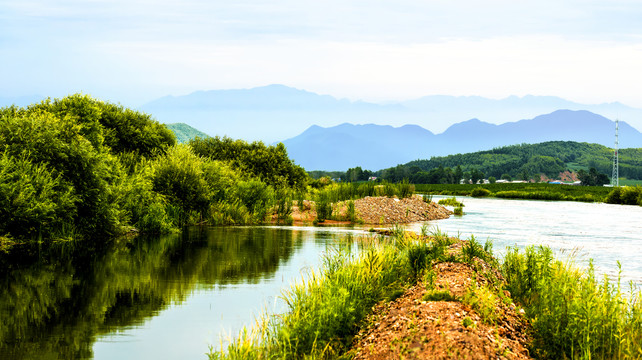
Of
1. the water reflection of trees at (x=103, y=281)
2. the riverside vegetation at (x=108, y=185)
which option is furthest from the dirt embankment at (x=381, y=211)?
the water reflection of trees at (x=103, y=281)

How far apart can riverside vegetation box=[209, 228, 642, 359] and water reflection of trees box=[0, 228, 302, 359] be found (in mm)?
3336

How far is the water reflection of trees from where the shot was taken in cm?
1061

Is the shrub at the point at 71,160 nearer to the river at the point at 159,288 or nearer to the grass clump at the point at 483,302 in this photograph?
the river at the point at 159,288

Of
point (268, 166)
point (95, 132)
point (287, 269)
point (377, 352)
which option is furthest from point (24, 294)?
point (268, 166)

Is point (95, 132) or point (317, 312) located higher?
point (95, 132)

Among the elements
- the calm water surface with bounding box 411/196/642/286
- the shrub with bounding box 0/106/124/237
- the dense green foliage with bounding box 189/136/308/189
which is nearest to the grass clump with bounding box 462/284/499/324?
the calm water surface with bounding box 411/196/642/286

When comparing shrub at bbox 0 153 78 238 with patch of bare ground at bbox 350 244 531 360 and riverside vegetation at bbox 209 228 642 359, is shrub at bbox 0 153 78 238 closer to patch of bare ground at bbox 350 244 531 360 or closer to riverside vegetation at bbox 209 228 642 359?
riverside vegetation at bbox 209 228 642 359

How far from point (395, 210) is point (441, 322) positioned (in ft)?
100

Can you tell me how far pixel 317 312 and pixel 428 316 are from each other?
6.20 ft

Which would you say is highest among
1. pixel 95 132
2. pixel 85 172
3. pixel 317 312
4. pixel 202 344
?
pixel 95 132

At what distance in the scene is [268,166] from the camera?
53.8 m

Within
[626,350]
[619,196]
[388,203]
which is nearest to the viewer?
[626,350]

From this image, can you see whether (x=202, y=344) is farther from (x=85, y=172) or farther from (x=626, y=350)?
(x=85, y=172)

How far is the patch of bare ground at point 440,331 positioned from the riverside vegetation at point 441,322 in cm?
2
